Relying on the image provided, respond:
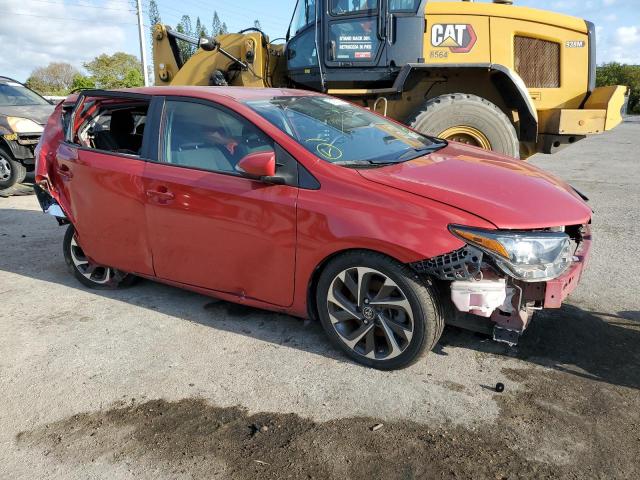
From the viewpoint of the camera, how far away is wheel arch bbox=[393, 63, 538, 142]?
649cm

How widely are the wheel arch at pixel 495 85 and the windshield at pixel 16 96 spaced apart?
24.3 ft

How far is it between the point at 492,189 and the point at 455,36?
4.56 metres

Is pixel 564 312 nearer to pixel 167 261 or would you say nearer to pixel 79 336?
pixel 167 261

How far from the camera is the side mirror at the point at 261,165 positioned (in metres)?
3.20

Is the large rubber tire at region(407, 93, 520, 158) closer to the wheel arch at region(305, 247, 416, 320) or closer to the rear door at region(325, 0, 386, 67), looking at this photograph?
the rear door at region(325, 0, 386, 67)

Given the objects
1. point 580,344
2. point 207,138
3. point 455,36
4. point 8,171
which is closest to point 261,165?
point 207,138

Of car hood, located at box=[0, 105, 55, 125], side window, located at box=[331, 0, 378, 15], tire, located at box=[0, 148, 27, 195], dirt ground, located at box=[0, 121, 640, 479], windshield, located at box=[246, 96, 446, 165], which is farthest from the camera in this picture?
car hood, located at box=[0, 105, 55, 125]

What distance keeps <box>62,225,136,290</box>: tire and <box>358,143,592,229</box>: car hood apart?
248 centimetres

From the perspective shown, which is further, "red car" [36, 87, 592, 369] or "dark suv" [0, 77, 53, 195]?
"dark suv" [0, 77, 53, 195]

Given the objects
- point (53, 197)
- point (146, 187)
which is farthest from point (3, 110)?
point (146, 187)

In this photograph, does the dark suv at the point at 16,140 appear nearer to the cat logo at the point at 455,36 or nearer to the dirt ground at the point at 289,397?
the dirt ground at the point at 289,397

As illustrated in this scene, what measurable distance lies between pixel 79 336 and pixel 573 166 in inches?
419

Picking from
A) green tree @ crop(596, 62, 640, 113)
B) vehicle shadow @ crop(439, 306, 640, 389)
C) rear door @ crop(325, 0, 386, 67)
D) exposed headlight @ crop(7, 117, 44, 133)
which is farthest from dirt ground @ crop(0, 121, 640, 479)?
green tree @ crop(596, 62, 640, 113)

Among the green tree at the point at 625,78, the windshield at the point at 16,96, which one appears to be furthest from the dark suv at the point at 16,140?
the green tree at the point at 625,78
